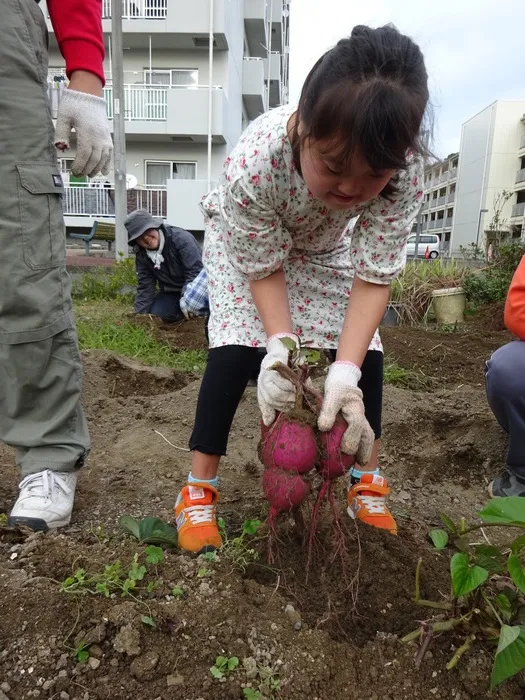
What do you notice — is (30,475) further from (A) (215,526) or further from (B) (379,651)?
(B) (379,651)

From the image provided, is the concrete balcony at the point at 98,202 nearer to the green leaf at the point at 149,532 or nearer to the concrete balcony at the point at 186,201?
the concrete balcony at the point at 186,201

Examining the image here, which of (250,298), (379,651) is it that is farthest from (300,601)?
(250,298)

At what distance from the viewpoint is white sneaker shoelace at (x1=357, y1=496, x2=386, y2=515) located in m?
1.61

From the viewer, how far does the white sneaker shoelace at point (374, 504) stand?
5.29 feet

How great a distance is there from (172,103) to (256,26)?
6741 millimetres

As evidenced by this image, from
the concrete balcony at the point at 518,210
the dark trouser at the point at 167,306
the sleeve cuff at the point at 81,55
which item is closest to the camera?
the sleeve cuff at the point at 81,55

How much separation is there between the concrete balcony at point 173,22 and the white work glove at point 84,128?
46.4ft

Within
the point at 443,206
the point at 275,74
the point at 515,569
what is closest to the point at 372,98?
the point at 515,569

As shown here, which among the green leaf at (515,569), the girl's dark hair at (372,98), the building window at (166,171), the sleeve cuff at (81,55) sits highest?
the building window at (166,171)

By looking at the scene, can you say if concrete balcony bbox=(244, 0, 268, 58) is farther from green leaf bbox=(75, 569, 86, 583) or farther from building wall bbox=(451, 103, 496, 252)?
building wall bbox=(451, 103, 496, 252)

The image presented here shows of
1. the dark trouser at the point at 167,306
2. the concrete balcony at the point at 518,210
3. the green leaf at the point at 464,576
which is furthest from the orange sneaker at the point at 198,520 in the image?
the concrete balcony at the point at 518,210

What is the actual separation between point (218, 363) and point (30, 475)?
64 cm

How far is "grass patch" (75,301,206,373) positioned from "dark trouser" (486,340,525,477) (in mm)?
2125

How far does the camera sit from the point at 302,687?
100 centimetres
